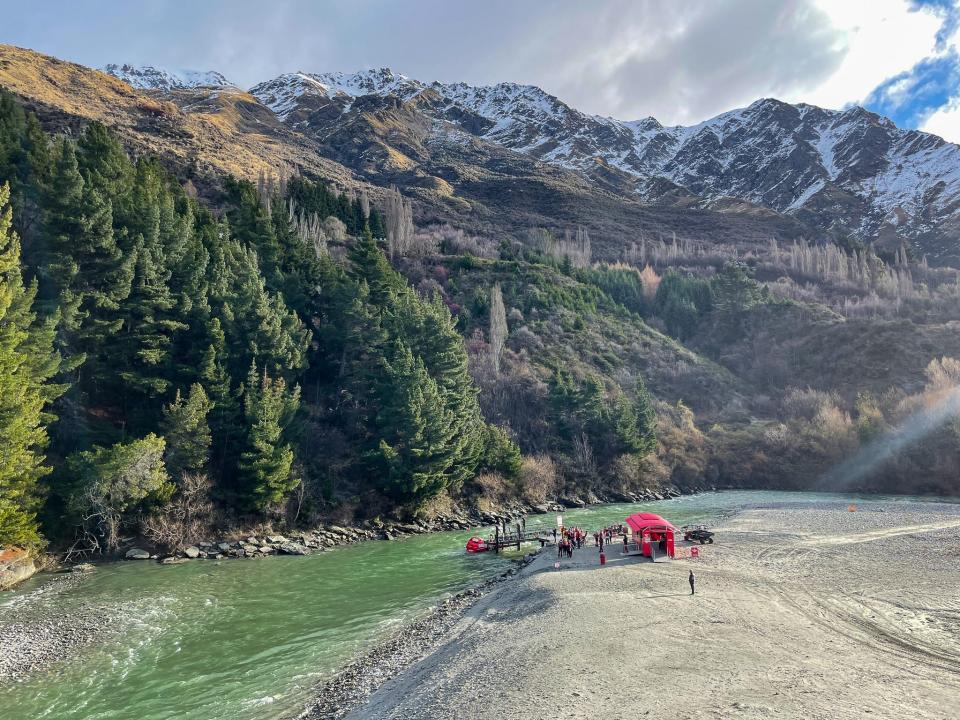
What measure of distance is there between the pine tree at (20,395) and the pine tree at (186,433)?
5511mm

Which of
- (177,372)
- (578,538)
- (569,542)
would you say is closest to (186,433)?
(177,372)

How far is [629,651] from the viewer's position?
46.5ft

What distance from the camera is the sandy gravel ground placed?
11273 millimetres

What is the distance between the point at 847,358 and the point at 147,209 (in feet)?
312

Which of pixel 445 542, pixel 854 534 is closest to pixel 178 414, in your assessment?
pixel 445 542

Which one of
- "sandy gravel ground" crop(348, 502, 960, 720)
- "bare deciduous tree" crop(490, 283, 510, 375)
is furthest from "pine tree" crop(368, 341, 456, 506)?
"bare deciduous tree" crop(490, 283, 510, 375)

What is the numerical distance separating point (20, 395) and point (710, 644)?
96.2ft

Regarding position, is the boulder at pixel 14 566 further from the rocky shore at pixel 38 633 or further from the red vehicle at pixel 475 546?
the red vehicle at pixel 475 546

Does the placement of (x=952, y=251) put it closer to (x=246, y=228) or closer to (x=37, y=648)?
(x=246, y=228)

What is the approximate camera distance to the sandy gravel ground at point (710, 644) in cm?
1127

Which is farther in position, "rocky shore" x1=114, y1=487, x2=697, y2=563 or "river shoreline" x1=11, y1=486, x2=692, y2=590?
"rocky shore" x1=114, y1=487, x2=697, y2=563

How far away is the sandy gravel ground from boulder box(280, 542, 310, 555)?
1366cm

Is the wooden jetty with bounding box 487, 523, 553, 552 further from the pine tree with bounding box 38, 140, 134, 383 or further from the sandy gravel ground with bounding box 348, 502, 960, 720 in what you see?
the pine tree with bounding box 38, 140, 134, 383

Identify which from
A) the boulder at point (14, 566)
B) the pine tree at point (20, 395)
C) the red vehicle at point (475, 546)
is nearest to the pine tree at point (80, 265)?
the pine tree at point (20, 395)
